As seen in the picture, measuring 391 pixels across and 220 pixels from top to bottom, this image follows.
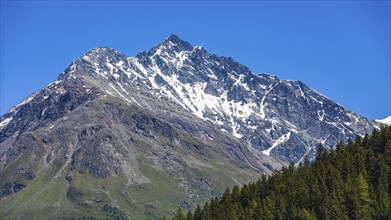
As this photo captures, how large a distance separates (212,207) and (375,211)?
163 ft

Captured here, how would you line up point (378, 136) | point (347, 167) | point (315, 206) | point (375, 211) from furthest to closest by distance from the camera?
point (378, 136), point (347, 167), point (315, 206), point (375, 211)

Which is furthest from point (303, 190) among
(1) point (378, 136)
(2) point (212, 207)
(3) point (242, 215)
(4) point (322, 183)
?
(1) point (378, 136)

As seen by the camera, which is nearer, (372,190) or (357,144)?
(372,190)

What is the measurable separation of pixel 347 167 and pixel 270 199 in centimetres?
2675

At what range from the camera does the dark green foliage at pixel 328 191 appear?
153 m

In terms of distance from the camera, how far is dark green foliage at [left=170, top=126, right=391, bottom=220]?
501 ft

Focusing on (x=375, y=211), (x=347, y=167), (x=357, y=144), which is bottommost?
(x=375, y=211)

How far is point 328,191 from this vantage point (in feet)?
531

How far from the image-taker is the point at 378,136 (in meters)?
195

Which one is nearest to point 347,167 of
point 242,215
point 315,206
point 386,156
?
point 386,156

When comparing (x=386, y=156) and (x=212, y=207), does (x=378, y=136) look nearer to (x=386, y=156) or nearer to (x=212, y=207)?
(x=386, y=156)

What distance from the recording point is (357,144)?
196 m

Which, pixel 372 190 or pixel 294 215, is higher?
pixel 372 190

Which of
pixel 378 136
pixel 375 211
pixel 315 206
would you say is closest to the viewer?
pixel 375 211
